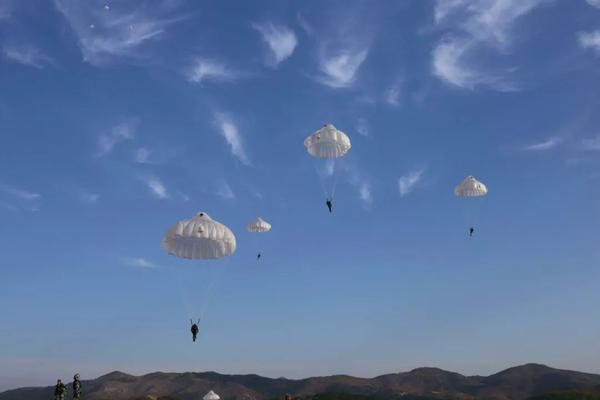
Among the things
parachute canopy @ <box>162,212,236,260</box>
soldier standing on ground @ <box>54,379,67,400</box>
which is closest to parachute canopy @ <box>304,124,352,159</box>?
parachute canopy @ <box>162,212,236,260</box>

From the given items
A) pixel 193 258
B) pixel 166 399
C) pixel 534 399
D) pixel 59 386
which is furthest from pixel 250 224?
pixel 534 399

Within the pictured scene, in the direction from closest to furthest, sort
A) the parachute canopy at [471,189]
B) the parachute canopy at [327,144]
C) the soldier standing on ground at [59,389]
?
the soldier standing on ground at [59,389] < the parachute canopy at [327,144] < the parachute canopy at [471,189]

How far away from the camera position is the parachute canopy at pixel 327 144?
179 feet

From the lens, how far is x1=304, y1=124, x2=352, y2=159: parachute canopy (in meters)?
54.4

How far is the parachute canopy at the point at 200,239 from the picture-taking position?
1652 inches

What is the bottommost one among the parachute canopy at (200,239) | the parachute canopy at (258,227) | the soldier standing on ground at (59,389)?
the soldier standing on ground at (59,389)

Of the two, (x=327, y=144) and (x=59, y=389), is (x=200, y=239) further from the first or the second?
(x=327, y=144)

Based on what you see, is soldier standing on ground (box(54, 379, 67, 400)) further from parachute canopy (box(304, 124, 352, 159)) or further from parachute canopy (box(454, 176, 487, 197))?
parachute canopy (box(454, 176, 487, 197))

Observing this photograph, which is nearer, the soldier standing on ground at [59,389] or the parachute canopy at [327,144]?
the soldier standing on ground at [59,389]

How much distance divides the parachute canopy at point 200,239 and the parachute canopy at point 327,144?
49.0ft

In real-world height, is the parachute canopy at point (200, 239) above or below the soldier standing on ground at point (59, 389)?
above

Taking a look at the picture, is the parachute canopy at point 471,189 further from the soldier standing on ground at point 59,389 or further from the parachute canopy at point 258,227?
the soldier standing on ground at point 59,389

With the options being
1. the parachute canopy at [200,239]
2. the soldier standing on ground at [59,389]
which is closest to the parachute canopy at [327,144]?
the parachute canopy at [200,239]

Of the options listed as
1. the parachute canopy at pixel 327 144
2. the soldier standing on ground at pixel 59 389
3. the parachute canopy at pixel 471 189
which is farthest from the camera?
the parachute canopy at pixel 471 189
